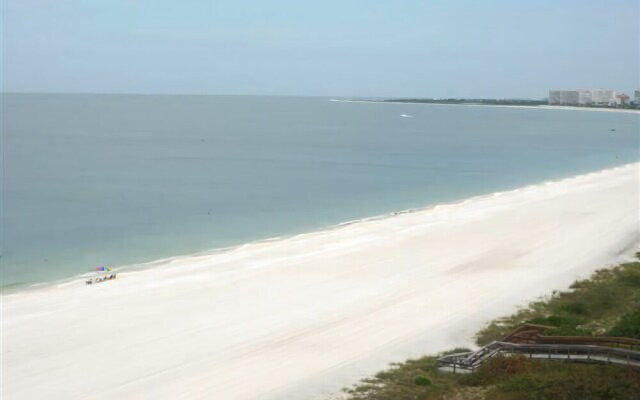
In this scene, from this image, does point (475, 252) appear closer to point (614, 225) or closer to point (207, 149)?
point (614, 225)

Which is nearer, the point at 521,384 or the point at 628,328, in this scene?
the point at 521,384

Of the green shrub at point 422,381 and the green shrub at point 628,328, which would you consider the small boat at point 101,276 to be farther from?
the green shrub at point 628,328

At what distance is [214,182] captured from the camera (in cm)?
4997

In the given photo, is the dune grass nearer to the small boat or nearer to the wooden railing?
the wooden railing

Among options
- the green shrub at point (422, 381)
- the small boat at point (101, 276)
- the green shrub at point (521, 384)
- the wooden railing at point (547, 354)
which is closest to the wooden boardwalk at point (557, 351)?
the wooden railing at point (547, 354)

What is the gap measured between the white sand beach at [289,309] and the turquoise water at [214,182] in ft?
14.5

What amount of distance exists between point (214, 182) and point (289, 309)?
31.6m

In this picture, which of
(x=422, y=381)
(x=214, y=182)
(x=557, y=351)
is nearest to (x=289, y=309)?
(x=422, y=381)

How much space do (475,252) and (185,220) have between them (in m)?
14.8

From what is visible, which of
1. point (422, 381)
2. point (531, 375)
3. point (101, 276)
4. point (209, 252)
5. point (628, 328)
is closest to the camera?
point (531, 375)

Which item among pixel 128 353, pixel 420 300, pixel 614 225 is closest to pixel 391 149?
pixel 614 225

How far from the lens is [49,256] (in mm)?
27562

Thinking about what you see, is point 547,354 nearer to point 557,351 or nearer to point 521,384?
point 557,351

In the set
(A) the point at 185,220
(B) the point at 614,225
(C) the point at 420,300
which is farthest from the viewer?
(A) the point at 185,220
